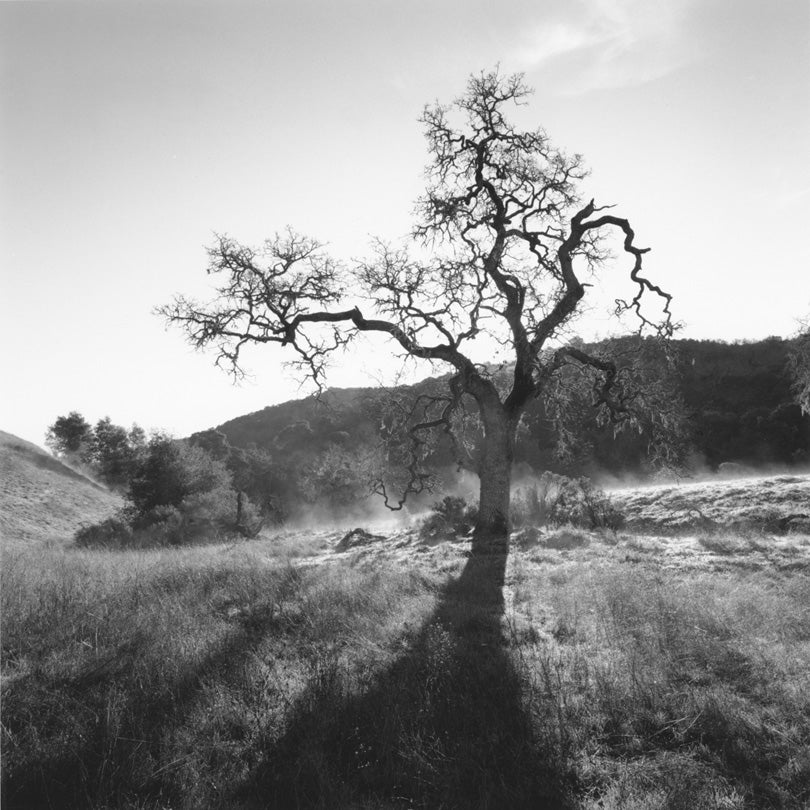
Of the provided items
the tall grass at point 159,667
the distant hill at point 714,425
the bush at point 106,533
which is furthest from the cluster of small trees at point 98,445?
the tall grass at point 159,667

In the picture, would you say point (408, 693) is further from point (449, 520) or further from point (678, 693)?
point (449, 520)

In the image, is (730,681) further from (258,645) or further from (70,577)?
(70,577)

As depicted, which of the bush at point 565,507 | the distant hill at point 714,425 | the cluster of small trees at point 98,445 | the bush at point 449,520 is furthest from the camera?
the cluster of small trees at point 98,445

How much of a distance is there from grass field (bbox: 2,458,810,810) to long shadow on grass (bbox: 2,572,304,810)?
0.02m

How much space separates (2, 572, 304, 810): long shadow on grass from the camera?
3.21m

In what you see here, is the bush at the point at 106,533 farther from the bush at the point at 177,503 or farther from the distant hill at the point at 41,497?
the distant hill at the point at 41,497

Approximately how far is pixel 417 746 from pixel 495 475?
9900mm

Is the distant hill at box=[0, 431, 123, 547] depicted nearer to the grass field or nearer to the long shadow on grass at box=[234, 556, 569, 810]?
the grass field

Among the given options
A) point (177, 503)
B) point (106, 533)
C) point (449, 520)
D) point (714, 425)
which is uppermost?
point (177, 503)

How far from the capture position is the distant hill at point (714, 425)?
32188mm

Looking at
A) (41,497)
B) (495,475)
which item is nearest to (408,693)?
(495,475)

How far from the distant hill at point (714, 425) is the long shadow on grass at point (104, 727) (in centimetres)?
1987

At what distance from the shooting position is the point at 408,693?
424 cm

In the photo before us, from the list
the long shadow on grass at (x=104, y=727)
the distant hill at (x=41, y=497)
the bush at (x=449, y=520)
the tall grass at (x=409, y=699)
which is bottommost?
the bush at (x=449, y=520)
